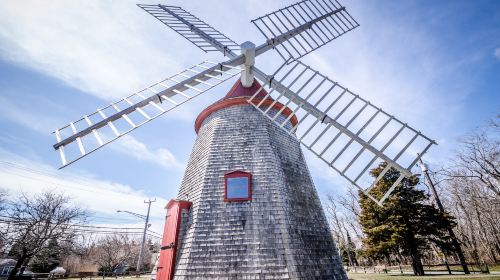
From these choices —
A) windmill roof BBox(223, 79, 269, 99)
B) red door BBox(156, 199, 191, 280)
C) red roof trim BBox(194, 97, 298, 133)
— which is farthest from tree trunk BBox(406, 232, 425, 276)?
red door BBox(156, 199, 191, 280)

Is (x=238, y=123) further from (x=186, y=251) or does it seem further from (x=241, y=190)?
(x=186, y=251)

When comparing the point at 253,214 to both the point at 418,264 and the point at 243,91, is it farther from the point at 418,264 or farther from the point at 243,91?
the point at 418,264

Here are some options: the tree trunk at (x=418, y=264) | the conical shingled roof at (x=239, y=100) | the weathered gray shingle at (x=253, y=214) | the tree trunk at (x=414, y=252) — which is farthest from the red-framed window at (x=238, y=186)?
the tree trunk at (x=418, y=264)

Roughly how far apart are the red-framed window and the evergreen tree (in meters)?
11.9

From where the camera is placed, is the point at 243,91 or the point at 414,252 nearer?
the point at 243,91

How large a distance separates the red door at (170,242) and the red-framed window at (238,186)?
135 cm

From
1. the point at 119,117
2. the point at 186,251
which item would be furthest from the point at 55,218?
the point at 186,251

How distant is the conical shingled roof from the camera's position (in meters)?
8.64

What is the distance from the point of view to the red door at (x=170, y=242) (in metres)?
6.31

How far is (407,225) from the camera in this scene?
1474 cm

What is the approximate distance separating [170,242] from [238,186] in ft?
8.14

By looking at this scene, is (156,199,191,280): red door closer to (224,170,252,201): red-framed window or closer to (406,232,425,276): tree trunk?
(224,170,252,201): red-framed window

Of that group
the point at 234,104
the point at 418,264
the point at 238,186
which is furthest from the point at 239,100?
the point at 418,264

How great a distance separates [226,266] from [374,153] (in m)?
4.65
